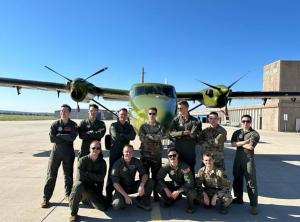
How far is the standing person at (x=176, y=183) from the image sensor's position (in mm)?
5941

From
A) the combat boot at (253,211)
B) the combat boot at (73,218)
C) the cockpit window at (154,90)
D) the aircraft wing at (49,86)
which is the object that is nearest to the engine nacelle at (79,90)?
the aircraft wing at (49,86)

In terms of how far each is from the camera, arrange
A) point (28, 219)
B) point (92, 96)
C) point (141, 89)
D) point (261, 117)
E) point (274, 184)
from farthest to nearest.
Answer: point (261, 117)
point (92, 96)
point (141, 89)
point (274, 184)
point (28, 219)

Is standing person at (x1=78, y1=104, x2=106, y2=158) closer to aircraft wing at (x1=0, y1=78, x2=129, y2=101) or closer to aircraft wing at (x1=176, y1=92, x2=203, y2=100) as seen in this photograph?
aircraft wing at (x1=0, y1=78, x2=129, y2=101)

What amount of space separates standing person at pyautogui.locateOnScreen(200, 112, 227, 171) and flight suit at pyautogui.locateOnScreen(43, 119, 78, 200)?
283cm

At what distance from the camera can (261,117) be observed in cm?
4650

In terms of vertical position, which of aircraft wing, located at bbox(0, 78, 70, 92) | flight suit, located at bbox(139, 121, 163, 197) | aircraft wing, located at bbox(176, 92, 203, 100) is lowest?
flight suit, located at bbox(139, 121, 163, 197)

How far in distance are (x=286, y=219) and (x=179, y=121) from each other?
291 cm

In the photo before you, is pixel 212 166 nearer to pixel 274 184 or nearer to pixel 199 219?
pixel 199 219

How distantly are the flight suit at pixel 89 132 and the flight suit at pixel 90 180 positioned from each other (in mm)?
799

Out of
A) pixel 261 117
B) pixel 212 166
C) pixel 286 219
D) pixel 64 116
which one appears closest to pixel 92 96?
pixel 64 116

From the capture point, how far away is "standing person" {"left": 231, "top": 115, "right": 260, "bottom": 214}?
6047 millimetres

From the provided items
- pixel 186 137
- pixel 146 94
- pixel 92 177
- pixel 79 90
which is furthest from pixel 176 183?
pixel 79 90

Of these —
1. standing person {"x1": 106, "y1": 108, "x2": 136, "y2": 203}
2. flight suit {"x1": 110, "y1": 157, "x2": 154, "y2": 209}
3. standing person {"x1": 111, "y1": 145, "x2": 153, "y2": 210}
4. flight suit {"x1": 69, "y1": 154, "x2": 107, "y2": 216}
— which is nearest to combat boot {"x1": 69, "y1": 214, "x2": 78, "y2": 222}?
flight suit {"x1": 69, "y1": 154, "x2": 107, "y2": 216}

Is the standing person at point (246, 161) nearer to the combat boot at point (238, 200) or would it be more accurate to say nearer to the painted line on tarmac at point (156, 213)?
the combat boot at point (238, 200)
